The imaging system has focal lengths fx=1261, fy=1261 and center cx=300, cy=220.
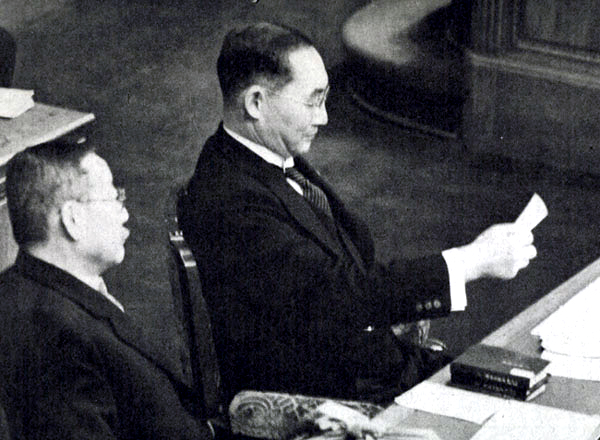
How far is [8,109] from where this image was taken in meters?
4.25

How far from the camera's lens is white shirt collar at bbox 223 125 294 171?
2.85 metres

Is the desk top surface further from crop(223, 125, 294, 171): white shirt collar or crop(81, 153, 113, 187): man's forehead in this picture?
crop(81, 153, 113, 187): man's forehead

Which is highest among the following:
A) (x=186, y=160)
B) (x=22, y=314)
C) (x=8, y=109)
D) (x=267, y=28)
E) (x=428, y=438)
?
(x=267, y=28)

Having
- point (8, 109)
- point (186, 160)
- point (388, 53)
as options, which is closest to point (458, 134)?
point (388, 53)

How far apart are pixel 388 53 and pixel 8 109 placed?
2784 mm

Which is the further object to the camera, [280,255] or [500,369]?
[280,255]

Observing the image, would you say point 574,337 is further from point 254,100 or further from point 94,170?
point 94,170

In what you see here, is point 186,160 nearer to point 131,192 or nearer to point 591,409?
point 131,192

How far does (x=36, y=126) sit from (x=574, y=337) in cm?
214

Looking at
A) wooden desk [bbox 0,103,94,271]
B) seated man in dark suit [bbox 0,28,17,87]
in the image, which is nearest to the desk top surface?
wooden desk [bbox 0,103,94,271]

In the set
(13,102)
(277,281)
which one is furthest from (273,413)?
(13,102)

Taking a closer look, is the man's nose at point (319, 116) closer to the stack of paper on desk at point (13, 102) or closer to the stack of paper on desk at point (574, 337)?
the stack of paper on desk at point (574, 337)

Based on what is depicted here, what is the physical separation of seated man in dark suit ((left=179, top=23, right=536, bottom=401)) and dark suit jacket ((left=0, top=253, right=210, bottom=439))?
1.39 ft

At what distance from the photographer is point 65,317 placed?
7.58ft
